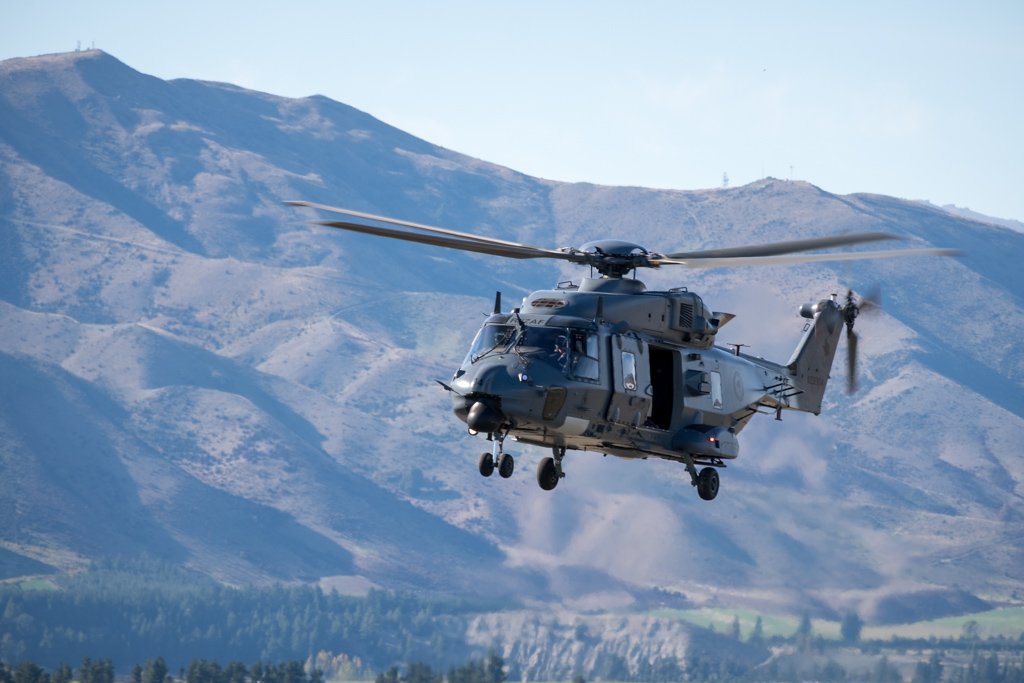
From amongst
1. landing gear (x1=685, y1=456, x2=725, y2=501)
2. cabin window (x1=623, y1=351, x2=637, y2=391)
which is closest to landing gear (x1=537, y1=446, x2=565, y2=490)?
cabin window (x1=623, y1=351, x2=637, y2=391)

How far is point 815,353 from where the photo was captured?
4769cm

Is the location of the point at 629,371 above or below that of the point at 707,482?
above

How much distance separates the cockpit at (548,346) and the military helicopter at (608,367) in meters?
0.02

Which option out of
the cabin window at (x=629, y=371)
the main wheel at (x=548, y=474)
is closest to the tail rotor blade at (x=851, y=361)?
the cabin window at (x=629, y=371)

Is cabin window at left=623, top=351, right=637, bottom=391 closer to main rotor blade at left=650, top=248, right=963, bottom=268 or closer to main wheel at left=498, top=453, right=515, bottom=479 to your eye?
main rotor blade at left=650, top=248, right=963, bottom=268

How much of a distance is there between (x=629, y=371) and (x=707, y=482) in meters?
3.89

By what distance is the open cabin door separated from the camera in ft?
125

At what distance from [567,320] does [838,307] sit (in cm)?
1423

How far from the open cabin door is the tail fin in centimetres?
824

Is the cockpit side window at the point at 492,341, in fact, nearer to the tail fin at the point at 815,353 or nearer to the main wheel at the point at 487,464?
the main wheel at the point at 487,464

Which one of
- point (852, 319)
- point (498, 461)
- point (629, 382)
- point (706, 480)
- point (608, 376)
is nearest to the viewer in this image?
point (498, 461)

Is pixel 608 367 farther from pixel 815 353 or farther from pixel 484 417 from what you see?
pixel 815 353

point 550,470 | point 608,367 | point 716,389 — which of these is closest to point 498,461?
Result: point 550,470

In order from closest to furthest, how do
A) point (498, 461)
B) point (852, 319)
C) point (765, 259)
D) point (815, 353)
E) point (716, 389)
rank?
point (498, 461) → point (765, 259) → point (716, 389) → point (815, 353) → point (852, 319)
